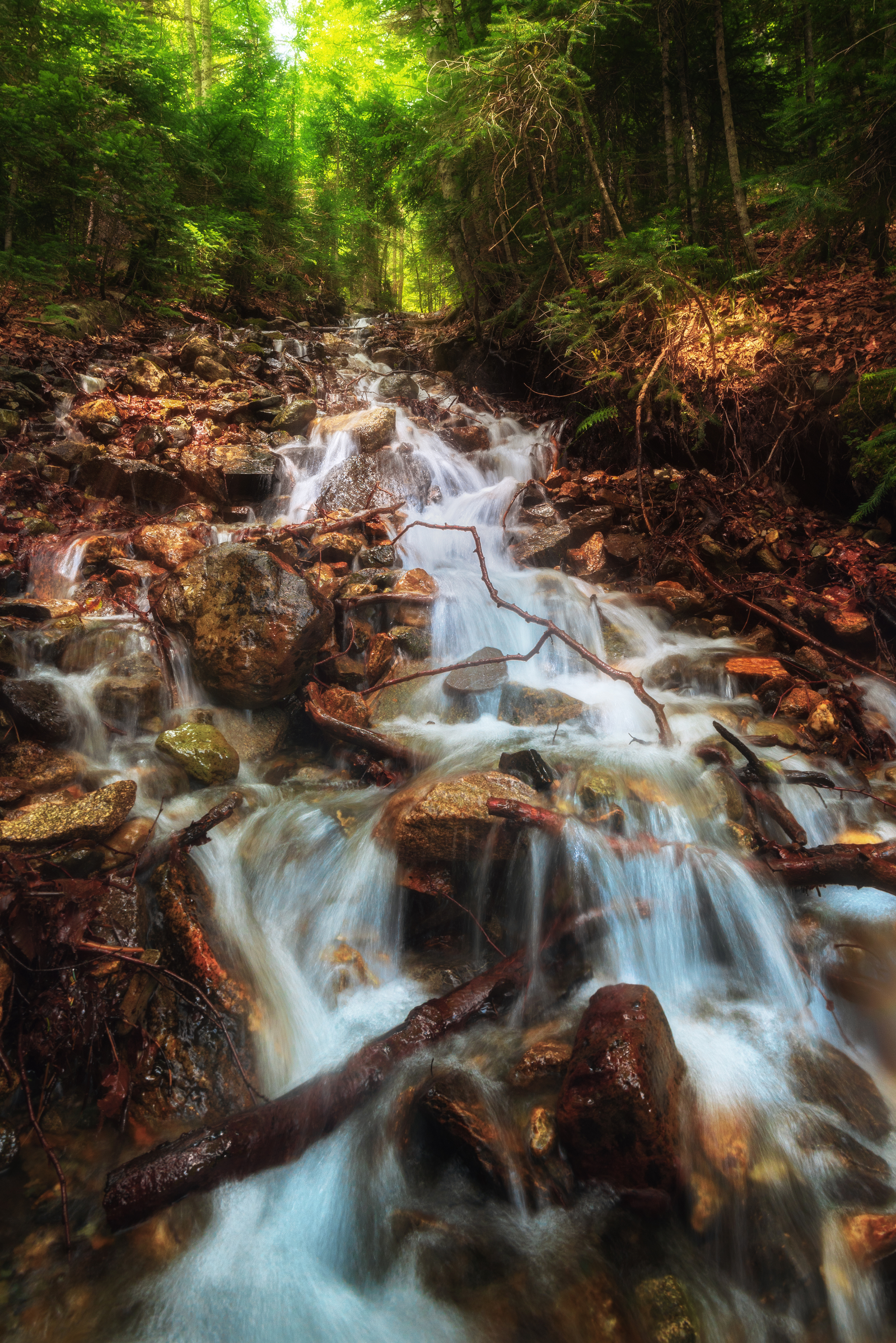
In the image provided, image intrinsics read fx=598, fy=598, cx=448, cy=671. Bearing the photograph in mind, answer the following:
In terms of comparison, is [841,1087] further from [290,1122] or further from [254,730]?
Answer: [254,730]

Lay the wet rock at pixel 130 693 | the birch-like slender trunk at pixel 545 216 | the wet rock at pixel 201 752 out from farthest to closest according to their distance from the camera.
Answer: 1. the birch-like slender trunk at pixel 545 216
2. the wet rock at pixel 130 693
3. the wet rock at pixel 201 752

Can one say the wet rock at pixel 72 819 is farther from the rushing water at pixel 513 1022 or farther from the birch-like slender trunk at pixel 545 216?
the birch-like slender trunk at pixel 545 216

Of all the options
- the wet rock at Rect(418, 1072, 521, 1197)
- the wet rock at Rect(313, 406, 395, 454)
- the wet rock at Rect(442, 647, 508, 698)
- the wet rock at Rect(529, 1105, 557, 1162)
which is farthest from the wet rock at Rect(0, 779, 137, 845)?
the wet rock at Rect(313, 406, 395, 454)

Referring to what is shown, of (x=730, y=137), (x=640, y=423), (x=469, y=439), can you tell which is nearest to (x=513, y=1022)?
(x=640, y=423)

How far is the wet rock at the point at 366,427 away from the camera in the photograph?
9.22m

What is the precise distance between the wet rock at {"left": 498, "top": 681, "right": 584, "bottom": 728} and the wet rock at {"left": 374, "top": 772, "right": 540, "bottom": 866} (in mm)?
1423

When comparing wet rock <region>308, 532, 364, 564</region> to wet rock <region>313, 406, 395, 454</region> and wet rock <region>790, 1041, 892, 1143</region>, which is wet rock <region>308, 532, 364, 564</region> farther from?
wet rock <region>790, 1041, 892, 1143</region>

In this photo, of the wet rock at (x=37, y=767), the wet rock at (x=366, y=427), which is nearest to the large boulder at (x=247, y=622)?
the wet rock at (x=37, y=767)

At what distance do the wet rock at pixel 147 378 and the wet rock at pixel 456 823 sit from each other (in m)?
8.83

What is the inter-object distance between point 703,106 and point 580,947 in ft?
40.3

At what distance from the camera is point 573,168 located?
930 centimetres

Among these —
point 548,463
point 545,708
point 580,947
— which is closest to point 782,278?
point 548,463

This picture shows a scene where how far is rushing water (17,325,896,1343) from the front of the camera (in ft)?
6.89

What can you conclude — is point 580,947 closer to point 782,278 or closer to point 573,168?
point 782,278
